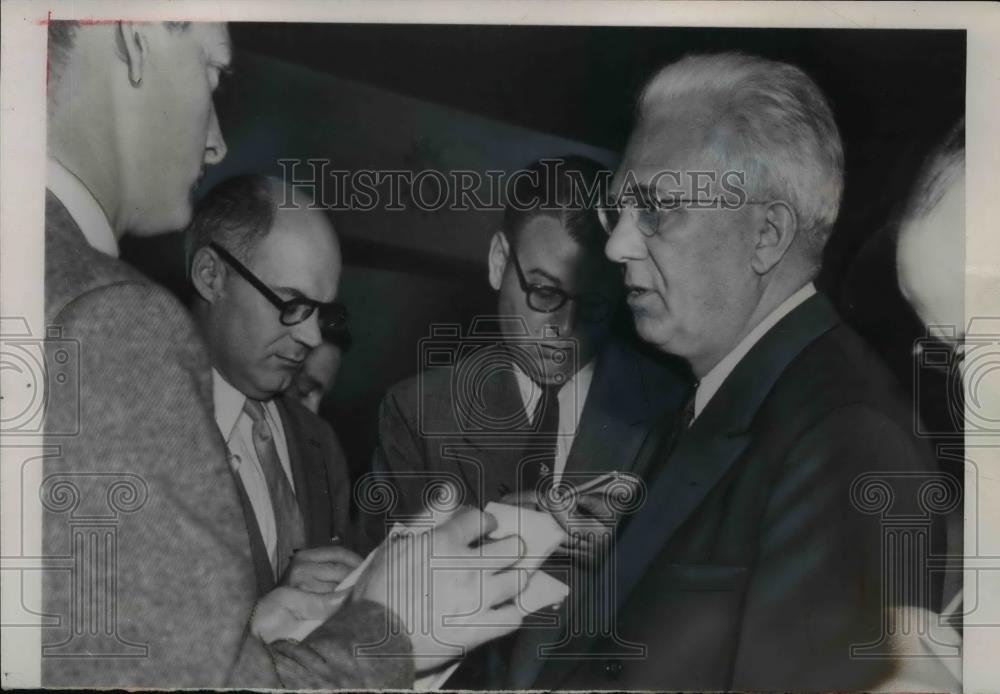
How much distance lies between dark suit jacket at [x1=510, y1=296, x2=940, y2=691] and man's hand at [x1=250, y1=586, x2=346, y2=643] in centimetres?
71

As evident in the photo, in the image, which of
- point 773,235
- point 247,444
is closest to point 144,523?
point 247,444

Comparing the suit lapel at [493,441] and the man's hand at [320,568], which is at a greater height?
the suit lapel at [493,441]

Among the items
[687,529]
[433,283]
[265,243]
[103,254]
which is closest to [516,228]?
[433,283]

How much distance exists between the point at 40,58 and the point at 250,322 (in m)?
1.15

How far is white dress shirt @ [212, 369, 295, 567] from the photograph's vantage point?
335 centimetres

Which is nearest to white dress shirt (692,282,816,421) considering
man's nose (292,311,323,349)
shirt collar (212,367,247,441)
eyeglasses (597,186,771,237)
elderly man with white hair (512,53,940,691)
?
elderly man with white hair (512,53,940,691)

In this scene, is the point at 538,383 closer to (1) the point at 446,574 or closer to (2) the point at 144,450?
(1) the point at 446,574

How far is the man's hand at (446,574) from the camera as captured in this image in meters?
3.35

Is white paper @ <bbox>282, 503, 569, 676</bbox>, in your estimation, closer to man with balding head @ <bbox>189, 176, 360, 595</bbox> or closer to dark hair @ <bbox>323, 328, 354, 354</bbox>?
man with balding head @ <bbox>189, 176, 360, 595</bbox>

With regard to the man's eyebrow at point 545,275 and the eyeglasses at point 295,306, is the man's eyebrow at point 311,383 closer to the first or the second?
the eyeglasses at point 295,306

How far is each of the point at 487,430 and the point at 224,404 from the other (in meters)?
0.89

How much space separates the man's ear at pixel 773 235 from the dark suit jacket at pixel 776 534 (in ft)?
0.64

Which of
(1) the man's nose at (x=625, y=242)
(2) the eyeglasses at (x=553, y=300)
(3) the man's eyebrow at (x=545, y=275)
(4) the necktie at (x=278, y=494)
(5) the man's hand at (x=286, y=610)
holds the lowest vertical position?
(5) the man's hand at (x=286, y=610)

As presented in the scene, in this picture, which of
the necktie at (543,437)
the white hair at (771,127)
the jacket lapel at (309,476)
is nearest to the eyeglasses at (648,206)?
the white hair at (771,127)
